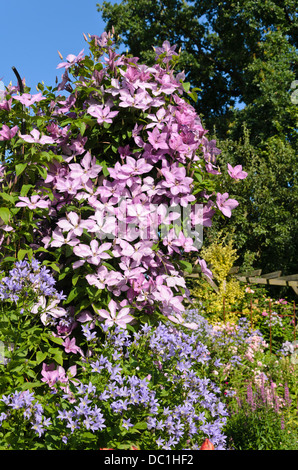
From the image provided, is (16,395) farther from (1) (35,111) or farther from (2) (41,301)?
(1) (35,111)

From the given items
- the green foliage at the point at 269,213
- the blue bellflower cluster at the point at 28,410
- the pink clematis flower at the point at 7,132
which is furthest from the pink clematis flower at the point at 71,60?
the green foliage at the point at 269,213

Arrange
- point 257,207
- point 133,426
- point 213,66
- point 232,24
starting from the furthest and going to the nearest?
point 213,66, point 232,24, point 257,207, point 133,426

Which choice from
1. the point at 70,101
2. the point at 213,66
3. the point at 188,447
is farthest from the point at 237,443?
the point at 213,66

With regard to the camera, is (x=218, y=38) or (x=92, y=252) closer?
(x=92, y=252)

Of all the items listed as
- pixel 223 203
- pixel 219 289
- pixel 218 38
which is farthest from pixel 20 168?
pixel 218 38

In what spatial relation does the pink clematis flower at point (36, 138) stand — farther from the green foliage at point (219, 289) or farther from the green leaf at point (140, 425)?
the green foliage at point (219, 289)

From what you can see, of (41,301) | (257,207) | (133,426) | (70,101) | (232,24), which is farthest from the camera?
(232,24)

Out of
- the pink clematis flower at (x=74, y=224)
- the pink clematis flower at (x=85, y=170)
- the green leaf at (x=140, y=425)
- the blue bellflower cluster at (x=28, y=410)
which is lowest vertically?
the green leaf at (x=140, y=425)

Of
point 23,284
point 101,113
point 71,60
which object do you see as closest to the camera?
point 23,284

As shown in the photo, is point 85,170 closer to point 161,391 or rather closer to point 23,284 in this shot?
point 23,284

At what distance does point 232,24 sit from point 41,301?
13.6m

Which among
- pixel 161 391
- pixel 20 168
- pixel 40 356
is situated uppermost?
pixel 20 168

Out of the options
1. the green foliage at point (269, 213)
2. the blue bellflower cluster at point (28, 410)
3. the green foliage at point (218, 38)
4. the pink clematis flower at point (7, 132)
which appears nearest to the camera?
the blue bellflower cluster at point (28, 410)

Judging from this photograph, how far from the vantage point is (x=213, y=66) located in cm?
1602
